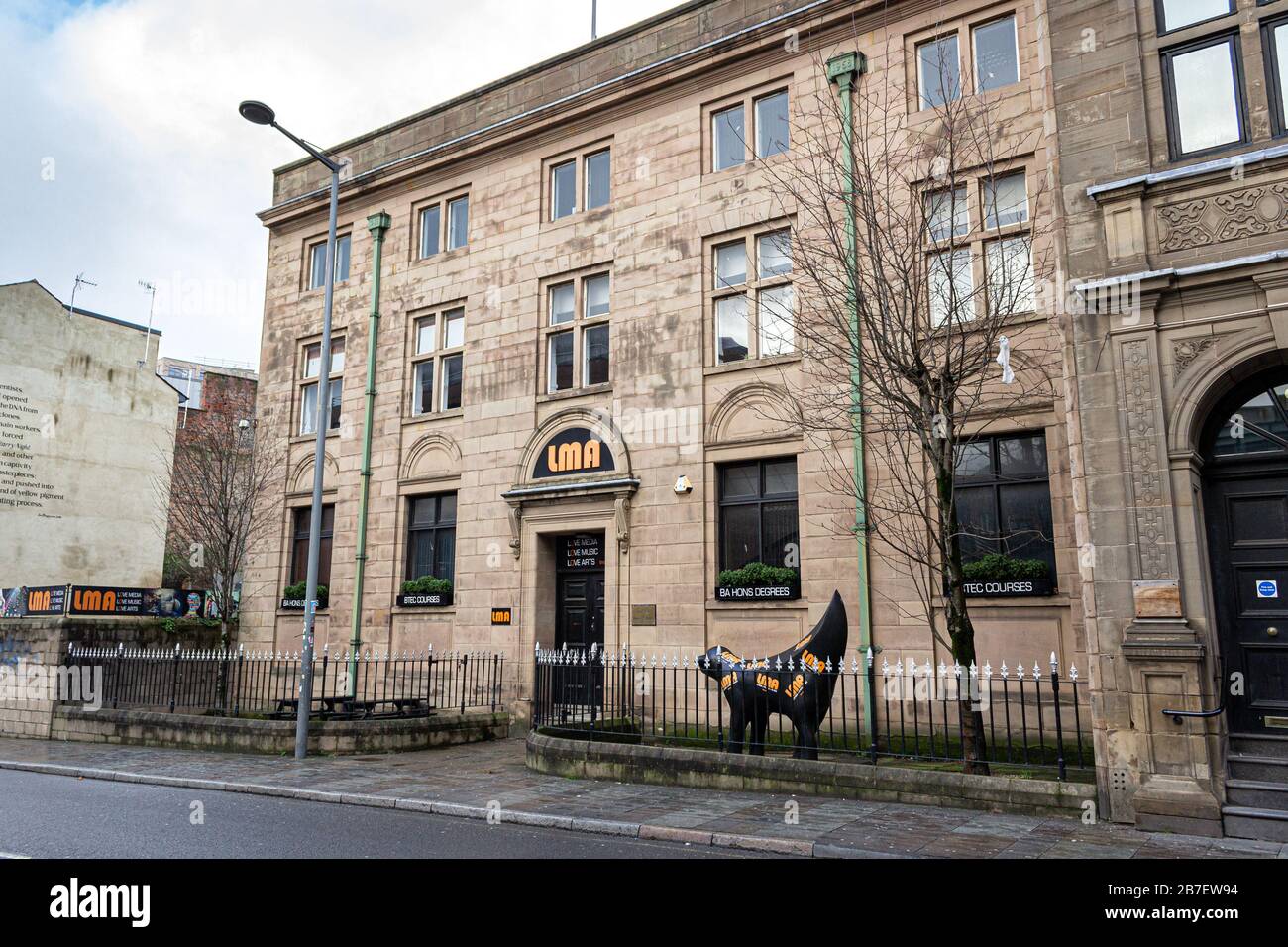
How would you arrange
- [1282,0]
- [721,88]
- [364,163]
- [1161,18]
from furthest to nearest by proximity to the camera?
[364,163] → [721,88] → [1161,18] → [1282,0]

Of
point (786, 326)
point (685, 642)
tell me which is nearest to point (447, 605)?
point (685, 642)

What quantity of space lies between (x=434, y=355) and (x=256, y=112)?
7.74 meters

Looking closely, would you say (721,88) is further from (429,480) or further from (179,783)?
(179,783)

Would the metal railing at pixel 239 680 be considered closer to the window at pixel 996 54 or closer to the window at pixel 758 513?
the window at pixel 758 513

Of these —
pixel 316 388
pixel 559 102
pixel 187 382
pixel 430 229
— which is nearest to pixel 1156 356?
pixel 559 102

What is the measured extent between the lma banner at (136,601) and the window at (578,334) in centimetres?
1021

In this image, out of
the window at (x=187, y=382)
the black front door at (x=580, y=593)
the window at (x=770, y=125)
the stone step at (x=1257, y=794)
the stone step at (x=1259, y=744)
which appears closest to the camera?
the stone step at (x=1257, y=794)

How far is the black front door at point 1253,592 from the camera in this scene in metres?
9.05

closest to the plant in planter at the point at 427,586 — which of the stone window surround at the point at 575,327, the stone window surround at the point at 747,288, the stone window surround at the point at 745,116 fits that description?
the stone window surround at the point at 575,327

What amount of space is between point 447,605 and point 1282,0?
16983mm

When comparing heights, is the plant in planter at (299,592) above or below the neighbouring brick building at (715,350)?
below

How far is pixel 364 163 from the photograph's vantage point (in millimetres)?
23219

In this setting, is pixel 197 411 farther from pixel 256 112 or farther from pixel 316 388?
pixel 256 112
